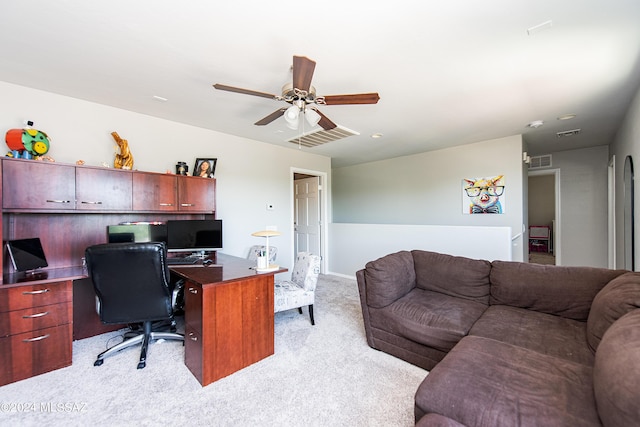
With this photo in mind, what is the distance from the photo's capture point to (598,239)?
183 inches

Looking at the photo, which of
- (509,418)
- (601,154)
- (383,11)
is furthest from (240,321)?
(601,154)

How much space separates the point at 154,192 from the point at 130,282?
44.2 inches

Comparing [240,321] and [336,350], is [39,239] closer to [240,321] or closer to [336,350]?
[240,321]

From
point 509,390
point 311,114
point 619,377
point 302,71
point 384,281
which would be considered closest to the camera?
point 619,377

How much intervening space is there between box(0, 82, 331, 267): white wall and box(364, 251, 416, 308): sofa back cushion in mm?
2244

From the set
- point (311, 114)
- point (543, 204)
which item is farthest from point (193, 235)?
point (543, 204)

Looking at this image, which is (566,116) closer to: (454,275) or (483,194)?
(483,194)

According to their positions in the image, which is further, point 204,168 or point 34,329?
point 204,168

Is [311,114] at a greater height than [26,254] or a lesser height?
greater

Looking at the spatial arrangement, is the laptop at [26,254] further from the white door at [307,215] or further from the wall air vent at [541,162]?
the wall air vent at [541,162]

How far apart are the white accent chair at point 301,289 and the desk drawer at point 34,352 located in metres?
1.76

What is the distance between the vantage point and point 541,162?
5.24 meters

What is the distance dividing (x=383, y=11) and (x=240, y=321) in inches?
93.0

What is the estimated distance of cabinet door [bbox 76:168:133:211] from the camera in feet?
7.96
